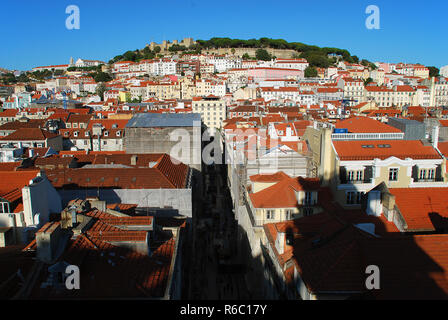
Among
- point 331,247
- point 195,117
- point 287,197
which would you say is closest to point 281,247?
point 331,247

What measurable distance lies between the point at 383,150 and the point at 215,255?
1357 cm

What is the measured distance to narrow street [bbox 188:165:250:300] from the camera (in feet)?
76.9

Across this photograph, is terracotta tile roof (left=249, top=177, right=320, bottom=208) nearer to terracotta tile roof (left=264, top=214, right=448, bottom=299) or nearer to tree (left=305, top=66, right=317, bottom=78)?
terracotta tile roof (left=264, top=214, right=448, bottom=299)

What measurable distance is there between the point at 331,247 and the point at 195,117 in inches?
1148

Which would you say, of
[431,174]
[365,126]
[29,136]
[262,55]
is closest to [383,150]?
[431,174]

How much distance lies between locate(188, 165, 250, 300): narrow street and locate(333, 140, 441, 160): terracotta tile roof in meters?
9.95

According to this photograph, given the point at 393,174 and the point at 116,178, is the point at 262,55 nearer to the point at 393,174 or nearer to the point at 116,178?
the point at 116,178

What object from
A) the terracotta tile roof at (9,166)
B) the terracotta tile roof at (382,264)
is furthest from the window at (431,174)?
the terracotta tile roof at (9,166)

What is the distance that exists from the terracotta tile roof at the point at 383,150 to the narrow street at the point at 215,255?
9951 mm

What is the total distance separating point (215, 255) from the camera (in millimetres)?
28578

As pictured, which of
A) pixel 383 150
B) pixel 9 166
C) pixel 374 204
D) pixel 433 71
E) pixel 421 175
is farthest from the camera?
pixel 433 71

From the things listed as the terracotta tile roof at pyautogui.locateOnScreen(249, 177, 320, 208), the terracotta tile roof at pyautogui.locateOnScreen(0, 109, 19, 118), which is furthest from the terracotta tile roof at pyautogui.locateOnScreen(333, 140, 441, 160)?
the terracotta tile roof at pyautogui.locateOnScreen(0, 109, 19, 118)

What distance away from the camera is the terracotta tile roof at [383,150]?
73.8 ft

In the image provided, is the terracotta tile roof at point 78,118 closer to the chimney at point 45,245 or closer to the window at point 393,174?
the window at point 393,174
